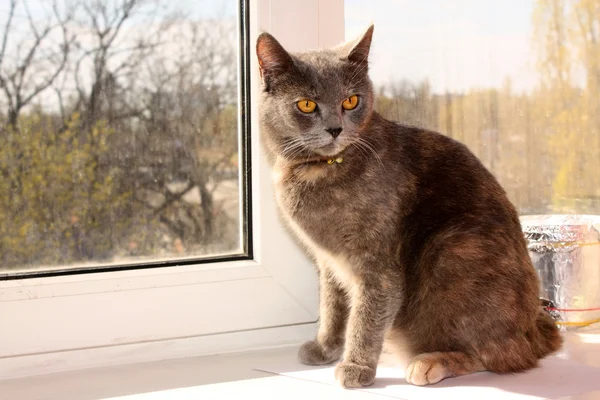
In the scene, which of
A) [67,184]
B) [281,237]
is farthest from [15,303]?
[281,237]

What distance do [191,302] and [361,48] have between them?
65 cm

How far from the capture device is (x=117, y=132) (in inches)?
55.7

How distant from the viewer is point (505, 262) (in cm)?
123

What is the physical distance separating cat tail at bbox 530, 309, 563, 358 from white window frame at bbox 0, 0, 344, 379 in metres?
0.50

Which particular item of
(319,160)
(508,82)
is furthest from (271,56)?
(508,82)

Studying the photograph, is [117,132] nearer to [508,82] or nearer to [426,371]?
[426,371]

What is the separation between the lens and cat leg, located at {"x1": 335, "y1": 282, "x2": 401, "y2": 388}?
1.21m

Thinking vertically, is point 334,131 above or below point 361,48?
below

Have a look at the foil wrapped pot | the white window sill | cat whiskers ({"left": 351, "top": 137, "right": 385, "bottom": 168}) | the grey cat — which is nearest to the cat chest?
the grey cat

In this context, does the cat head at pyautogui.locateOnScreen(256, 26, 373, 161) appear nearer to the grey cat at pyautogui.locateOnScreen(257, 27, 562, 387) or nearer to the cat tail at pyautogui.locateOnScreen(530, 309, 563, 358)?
the grey cat at pyautogui.locateOnScreen(257, 27, 562, 387)

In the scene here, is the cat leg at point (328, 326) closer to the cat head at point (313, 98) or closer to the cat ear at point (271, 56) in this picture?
the cat head at point (313, 98)

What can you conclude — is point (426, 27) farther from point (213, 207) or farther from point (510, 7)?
point (213, 207)

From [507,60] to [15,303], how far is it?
1.31 m

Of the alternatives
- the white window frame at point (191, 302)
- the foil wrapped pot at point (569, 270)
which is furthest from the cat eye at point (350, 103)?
the foil wrapped pot at point (569, 270)
